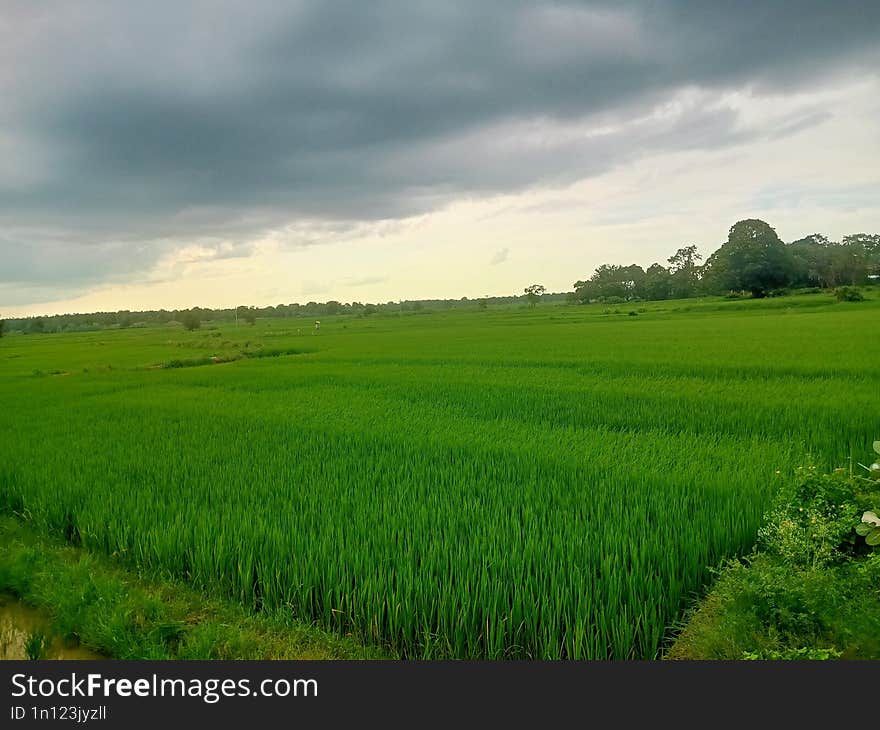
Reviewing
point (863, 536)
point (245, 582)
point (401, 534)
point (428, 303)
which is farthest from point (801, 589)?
point (428, 303)

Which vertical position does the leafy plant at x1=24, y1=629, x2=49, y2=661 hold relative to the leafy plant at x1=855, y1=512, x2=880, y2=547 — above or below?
below

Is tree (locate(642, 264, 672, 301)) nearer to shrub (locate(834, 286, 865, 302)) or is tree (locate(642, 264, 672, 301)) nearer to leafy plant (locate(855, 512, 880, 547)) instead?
shrub (locate(834, 286, 865, 302))

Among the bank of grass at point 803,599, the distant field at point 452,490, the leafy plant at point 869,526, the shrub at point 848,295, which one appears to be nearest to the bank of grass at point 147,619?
the distant field at point 452,490

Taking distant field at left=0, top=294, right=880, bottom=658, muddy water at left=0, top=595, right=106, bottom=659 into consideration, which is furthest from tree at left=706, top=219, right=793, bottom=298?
muddy water at left=0, top=595, right=106, bottom=659

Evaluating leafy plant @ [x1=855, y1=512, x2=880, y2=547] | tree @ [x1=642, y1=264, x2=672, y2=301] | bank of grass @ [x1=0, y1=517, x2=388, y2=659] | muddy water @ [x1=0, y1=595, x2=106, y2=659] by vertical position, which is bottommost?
muddy water @ [x1=0, y1=595, x2=106, y2=659]

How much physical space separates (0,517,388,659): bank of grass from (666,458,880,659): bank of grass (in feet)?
6.07

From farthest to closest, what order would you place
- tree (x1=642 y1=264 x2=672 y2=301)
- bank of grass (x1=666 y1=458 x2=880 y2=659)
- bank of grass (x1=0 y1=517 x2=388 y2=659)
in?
1. tree (x1=642 y1=264 x2=672 y2=301)
2. bank of grass (x1=0 y1=517 x2=388 y2=659)
3. bank of grass (x1=666 y1=458 x2=880 y2=659)

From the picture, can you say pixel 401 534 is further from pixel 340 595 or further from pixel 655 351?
pixel 655 351

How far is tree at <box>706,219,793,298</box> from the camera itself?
62969 millimetres

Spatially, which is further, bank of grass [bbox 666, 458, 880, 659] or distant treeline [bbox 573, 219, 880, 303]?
distant treeline [bbox 573, 219, 880, 303]

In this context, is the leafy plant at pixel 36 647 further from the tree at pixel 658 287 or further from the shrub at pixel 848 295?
the tree at pixel 658 287

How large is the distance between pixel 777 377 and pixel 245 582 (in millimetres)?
12181

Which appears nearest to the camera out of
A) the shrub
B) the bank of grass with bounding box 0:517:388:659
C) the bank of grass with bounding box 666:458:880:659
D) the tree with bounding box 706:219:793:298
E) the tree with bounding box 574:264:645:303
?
the bank of grass with bounding box 666:458:880:659

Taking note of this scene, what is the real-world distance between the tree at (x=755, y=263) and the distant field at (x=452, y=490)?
5899 centimetres
